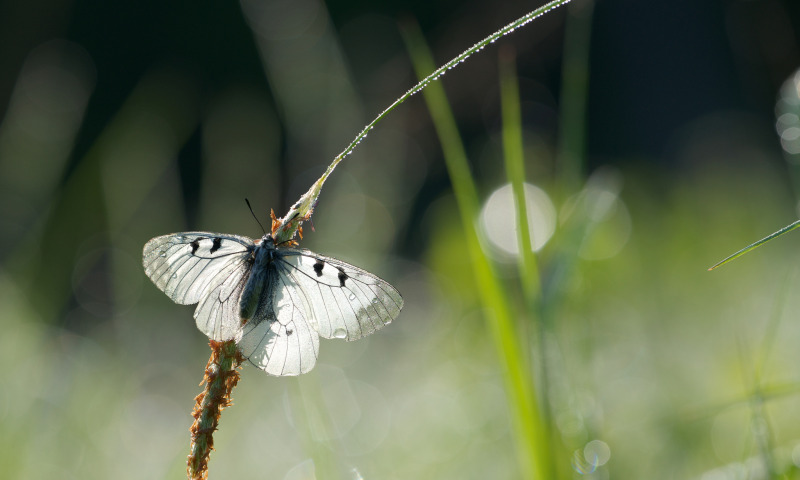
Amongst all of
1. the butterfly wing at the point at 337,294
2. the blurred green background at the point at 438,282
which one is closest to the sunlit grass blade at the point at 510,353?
the blurred green background at the point at 438,282

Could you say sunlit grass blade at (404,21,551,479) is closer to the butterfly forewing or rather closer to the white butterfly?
the white butterfly

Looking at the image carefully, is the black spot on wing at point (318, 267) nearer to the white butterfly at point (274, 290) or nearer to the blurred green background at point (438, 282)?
the white butterfly at point (274, 290)

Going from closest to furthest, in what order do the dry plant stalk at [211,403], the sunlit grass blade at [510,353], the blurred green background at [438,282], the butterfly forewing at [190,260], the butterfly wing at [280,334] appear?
the dry plant stalk at [211,403] → the sunlit grass blade at [510,353] → the butterfly wing at [280,334] → the butterfly forewing at [190,260] → the blurred green background at [438,282]

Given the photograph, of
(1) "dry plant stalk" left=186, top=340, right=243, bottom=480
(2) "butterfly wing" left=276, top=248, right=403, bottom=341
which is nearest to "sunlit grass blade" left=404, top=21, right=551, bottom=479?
(2) "butterfly wing" left=276, top=248, right=403, bottom=341

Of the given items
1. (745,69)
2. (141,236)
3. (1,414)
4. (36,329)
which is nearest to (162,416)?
(36,329)

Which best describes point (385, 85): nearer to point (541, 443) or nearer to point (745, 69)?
point (745, 69)

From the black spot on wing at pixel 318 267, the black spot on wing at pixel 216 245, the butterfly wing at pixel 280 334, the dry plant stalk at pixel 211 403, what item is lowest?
the dry plant stalk at pixel 211 403
